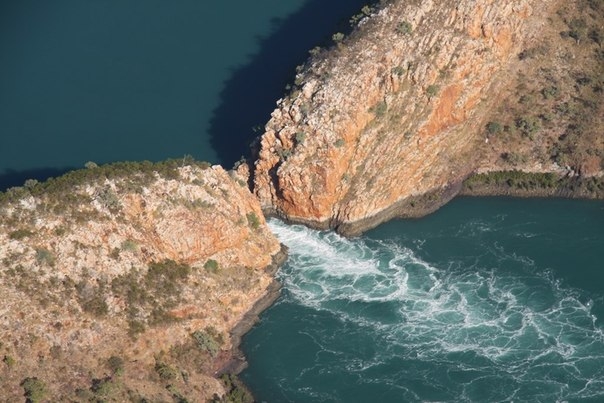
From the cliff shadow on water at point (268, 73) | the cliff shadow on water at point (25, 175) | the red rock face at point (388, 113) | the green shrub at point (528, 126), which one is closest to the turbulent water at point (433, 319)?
the red rock face at point (388, 113)

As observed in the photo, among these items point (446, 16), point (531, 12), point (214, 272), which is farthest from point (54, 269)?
point (531, 12)

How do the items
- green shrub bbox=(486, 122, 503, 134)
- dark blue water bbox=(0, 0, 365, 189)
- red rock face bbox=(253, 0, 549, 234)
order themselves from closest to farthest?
1. red rock face bbox=(253, 0, 549, 234)
2. green shrub bbox=(486, 122, 503, 134)
3. dark blue water bbox=(0, 0, 365, 189)

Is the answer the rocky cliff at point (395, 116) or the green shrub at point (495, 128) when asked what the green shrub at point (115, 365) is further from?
the green shrub at point (495, 128)

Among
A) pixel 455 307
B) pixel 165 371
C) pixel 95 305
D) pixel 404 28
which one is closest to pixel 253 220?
pixel 95 305

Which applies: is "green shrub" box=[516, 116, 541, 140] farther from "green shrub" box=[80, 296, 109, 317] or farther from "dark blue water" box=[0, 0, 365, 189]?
"green shrub" box=[80, 296, 109, 317]

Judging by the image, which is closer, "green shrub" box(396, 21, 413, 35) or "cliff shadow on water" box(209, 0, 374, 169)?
"green shrub" box(396, 21, 413, 35)

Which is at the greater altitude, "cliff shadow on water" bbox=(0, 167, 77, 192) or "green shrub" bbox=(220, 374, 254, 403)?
"cliff shadow on water" bbox=(0, 167, 77, 192)

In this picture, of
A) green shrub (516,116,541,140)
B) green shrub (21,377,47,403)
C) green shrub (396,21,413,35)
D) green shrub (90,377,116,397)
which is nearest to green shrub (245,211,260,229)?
green shrub (90,377,116,397)

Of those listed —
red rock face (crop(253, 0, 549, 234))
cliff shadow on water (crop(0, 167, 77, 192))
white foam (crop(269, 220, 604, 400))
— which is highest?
cliff shadow on water (crop(0, 167, 77, 192))
